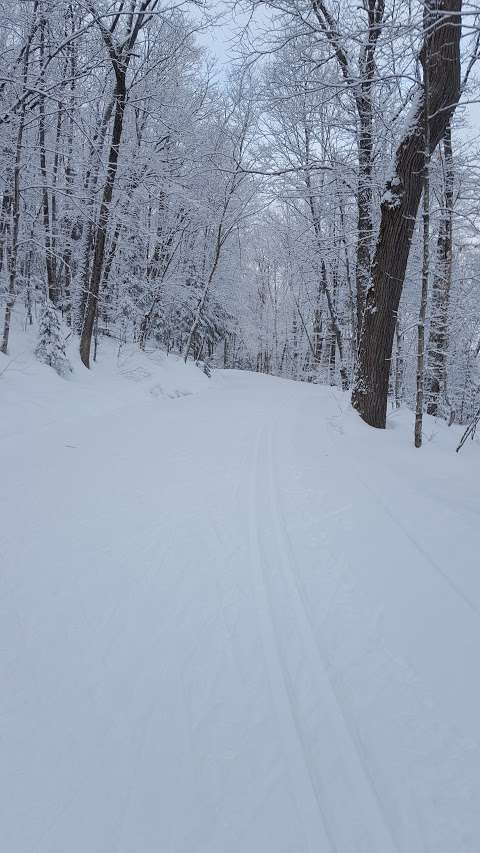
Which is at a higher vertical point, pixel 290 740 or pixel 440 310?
pixel 440 310

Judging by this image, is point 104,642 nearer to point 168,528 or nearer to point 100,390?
point 168,528

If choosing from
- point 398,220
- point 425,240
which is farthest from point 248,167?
point 425,240

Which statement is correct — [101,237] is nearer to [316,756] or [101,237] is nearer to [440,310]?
[440,310]

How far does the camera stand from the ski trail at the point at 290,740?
131cm

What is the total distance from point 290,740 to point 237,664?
435mm

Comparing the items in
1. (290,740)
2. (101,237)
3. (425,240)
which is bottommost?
(290,740)

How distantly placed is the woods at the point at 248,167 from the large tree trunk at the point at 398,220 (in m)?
0.03

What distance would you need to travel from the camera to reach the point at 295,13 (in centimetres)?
677

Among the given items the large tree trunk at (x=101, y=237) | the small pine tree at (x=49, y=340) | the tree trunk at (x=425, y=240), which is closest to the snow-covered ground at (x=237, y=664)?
the tree trunk at (x=425, y=240)

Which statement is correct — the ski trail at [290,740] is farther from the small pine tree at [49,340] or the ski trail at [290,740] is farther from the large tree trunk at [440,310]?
the large tree trunk at [440,310]

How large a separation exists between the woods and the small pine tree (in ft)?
0.55

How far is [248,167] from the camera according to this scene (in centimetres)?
951

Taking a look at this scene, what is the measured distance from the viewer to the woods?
667cm

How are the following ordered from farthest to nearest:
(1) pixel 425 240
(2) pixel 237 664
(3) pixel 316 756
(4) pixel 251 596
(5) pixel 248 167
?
(5) pixel 248 167 → (1) pixel 425 240 → (4) pixel 251 596 → (2) pixel 237 664 → (3) pixel 316 756
